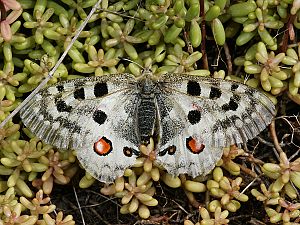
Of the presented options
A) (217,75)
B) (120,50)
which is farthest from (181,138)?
(120,50)

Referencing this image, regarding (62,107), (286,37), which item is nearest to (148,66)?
(62,107)

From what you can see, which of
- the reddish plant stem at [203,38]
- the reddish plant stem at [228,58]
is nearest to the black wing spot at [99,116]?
the reddish plant stem at [203,38]

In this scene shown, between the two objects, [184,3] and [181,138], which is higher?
[184,3]

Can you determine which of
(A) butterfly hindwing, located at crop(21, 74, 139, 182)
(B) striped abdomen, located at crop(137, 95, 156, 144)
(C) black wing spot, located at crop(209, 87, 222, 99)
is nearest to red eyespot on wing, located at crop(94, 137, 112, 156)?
(A) butterfly hindwing, located at crop(21, 74, 139, 182)

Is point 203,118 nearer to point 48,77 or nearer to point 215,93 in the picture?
point 215,93

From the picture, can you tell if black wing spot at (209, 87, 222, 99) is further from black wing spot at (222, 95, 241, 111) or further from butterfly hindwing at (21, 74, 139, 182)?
butterfly hindwing at (21, 74, 139, 182)

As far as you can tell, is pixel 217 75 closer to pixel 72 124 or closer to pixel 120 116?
pixel 120 116

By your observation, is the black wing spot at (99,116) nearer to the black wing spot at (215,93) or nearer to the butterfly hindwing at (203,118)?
the butterfly hindwing at (203,118)

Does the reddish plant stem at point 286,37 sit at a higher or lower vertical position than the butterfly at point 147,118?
higher
